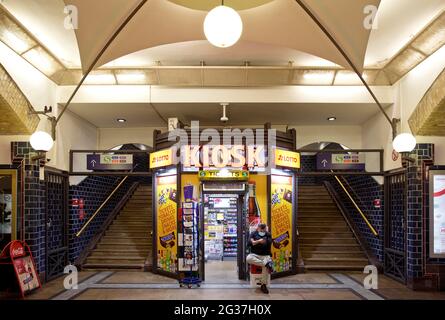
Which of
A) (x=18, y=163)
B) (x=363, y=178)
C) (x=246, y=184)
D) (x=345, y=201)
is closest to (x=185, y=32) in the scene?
(x=246, y=184)

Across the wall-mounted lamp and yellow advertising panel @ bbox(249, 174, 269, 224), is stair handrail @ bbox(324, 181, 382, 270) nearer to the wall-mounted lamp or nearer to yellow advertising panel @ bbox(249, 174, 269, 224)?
yellow advertising panel @ bbox(249, 174, 269, 224)

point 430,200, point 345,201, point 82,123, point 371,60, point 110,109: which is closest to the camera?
point 430,200

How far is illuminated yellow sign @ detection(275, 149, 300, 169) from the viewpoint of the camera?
29.8ft

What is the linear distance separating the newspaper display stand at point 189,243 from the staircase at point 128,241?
5.68ft

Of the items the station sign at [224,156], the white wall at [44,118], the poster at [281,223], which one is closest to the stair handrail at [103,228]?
the white wall at [44,118]

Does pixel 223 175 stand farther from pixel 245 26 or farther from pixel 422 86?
pixel 422 86

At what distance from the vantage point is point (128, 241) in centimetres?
1120

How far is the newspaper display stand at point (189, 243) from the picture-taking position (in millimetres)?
8461

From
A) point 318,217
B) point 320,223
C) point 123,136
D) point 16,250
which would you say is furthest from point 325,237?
point 16,250

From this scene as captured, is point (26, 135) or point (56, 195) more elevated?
point (26, 135)

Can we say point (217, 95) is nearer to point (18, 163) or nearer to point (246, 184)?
point (246, 184)

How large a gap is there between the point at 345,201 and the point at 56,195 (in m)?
8.34

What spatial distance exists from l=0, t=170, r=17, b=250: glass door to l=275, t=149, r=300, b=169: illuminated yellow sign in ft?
17.9

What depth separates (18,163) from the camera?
798cm
